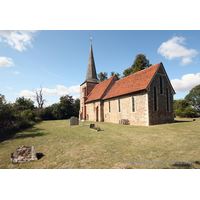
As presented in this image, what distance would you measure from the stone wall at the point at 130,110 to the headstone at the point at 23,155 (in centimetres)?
1372

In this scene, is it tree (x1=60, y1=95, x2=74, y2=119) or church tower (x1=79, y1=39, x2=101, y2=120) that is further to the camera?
tree (x1=60, y1=95, x2=74, y2=119)

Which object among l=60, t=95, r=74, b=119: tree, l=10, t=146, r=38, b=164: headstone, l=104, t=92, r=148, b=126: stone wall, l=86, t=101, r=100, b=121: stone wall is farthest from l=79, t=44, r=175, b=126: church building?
l=60, t=95, r=74, b=119: tree

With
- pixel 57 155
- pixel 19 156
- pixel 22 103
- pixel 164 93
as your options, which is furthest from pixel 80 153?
pixel 22 103

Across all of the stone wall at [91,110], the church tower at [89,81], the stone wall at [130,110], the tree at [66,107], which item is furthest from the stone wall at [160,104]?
the tree at [66,107]

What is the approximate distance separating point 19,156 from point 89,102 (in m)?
23.7

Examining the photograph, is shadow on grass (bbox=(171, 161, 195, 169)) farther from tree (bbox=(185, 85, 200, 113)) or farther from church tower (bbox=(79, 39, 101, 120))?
tree (bbox=(185, 85, 200, 113))

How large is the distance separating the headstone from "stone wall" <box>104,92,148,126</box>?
13.7 meters

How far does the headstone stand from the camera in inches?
194

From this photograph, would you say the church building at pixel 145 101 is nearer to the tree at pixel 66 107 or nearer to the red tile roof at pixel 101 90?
the red tile roof at pixel 101 90

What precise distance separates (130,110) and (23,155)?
1483cm

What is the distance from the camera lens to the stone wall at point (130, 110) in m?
15.5

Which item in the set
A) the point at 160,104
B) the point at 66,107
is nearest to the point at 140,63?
the point at 160,104

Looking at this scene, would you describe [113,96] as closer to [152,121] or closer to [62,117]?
[152,121]

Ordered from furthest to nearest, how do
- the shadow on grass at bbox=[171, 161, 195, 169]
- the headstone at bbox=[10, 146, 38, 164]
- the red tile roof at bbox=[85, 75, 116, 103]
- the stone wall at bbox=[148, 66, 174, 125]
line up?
1. the red tile roof at bbox=[85, 75, 116, 103]
2. the stone wall at bbox=[148, 66, 174, 125]
3. the headstone at bbox=[10, 146, 38, 164]
4. the shadow on grass at bbox=[171, 161, 195, 169]
